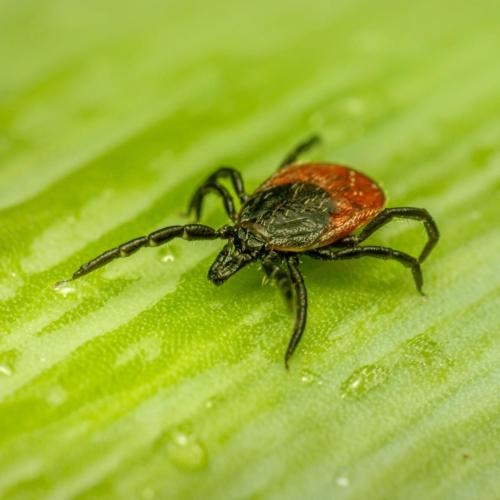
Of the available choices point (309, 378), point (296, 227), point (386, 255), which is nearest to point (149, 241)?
point (296, 227)

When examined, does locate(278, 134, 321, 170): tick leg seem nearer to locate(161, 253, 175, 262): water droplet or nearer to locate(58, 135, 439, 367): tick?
locate(58, 135, 439, 367): tick

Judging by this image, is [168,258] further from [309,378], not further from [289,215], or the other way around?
[309,378]

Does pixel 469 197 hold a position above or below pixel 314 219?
below

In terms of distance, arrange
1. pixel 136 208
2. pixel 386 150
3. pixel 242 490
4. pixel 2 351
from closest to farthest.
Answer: pixel 242 490
pixel 2 351
pixel 136 208
pixel 386 150

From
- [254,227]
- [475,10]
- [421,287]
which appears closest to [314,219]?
[254,227]

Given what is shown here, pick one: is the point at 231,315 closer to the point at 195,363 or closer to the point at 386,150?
the point at 195,363

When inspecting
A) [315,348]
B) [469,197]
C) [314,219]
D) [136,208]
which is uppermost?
[136,208]
